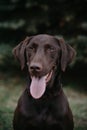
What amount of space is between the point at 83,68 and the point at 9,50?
1549mm

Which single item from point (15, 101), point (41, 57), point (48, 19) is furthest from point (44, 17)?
point (41, 57)

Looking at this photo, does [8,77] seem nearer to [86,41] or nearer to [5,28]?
[5,28]

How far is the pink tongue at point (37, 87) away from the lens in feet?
21.3

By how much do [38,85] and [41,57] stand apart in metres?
0.32

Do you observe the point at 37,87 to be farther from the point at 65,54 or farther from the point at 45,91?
the point at 65,54

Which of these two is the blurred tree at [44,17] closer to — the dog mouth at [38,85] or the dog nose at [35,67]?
the dog mouth at [38,85]

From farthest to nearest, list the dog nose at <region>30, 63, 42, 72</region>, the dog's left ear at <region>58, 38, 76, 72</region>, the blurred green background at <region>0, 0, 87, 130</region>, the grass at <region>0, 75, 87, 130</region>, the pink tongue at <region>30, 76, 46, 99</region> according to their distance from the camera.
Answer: the blurred green background at <region>0, 0, 87, 130</region>
the grass at <region>0, 75, 87, 130</region>
the dog's left ear at <region>58, 38, 76, 72</region>
the pink tongue at <region>30, 76, 46, 99</region>
the dog nose at <region>30, 63, 42, 72</region>

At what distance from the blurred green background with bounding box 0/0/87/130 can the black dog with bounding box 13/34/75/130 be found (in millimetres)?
3952

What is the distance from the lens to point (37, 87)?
21.3 feet

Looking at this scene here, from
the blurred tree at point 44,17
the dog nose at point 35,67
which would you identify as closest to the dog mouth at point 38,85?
the dog nose at point 35,67

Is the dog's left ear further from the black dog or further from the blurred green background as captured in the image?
the blurred green background

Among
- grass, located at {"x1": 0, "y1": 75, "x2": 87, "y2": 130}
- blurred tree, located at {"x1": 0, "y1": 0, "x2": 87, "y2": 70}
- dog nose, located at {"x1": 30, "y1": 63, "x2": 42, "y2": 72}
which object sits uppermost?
dog nose, located at {"x1": 30, "y1": 63, "x2": 42, "y2": 72}

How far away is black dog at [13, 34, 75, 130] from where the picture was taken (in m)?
6.54

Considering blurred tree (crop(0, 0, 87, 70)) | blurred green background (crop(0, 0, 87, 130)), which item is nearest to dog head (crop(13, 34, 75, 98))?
blurred green background (crop(0, 0, 87, 130))
